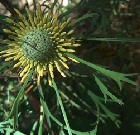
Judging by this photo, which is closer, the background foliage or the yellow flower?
the yellow flower

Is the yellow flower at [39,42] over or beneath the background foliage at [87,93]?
over

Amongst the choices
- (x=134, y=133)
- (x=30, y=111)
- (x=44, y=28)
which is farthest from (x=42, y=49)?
(x=134, y=133)

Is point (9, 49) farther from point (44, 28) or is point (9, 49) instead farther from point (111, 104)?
point (111, 104)

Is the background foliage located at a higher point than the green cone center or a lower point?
lower

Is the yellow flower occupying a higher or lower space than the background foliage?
higher

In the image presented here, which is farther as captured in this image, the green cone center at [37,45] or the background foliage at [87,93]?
the background foliage at [87,93]

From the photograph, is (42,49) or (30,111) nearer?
(42,49)

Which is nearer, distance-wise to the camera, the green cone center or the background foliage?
the green cone center
